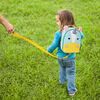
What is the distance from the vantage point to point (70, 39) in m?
2.07

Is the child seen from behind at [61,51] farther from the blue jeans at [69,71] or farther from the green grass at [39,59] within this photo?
the green grass at [39,59]

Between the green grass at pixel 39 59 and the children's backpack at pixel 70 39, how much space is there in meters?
1.05

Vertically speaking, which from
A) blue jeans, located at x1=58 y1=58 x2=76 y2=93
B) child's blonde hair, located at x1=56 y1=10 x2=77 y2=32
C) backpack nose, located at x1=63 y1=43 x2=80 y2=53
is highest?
child's blonde hair, located at x1=56 y1=10 x2=77 y2=32

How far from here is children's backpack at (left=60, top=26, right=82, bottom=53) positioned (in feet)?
6.69

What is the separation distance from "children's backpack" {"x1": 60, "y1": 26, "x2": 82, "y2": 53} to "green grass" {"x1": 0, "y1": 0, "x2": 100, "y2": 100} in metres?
1.05

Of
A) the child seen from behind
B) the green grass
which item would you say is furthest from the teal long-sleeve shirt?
the green grass

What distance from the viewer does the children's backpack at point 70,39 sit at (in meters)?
2.04

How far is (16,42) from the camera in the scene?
3.95 meters

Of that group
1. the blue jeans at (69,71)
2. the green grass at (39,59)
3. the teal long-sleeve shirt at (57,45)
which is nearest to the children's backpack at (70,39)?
the teal long-sleeve shirt at (57,45)

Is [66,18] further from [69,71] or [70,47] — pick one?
[69,71]

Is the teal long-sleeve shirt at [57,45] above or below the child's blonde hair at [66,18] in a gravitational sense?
below

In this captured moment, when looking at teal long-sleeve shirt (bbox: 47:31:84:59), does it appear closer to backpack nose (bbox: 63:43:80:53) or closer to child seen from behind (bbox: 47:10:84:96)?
child seen from behind (bbox: 47:10:84:96)

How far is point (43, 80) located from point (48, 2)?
3.86 metres

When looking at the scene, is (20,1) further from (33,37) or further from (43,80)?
(43,80)
